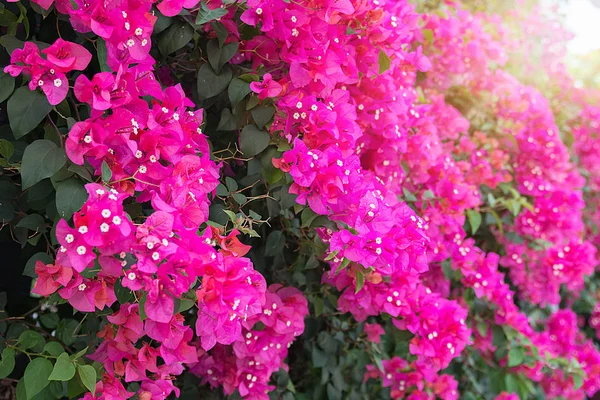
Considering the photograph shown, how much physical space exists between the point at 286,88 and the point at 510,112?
1.39 meters

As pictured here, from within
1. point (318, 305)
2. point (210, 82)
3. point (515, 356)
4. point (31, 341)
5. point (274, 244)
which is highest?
point (210, 82)

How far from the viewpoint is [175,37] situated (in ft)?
4.00

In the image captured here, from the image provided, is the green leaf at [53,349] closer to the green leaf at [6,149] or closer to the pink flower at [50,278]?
the pink flower at [50,278]

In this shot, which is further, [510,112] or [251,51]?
[510,112]

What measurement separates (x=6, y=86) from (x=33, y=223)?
0.29m

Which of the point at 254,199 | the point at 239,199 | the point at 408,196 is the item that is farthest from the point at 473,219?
the point at 239,199

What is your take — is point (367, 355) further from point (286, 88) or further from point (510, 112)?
point (510, 112)

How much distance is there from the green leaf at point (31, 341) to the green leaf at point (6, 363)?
0.10 ft

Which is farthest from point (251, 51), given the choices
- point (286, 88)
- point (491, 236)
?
point (491, 236)

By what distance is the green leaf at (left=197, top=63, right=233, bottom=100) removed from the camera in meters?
1.27

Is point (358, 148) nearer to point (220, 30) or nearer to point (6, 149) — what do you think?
point (220, 30)

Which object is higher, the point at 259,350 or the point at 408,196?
the point at 408,196

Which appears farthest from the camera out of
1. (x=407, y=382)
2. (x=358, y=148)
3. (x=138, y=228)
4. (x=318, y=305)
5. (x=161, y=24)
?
(x=407, y=382)

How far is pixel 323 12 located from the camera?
1.19 meters
